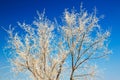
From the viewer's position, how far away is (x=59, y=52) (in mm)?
20672

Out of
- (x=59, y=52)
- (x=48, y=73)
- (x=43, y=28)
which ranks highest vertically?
(x=43, y=28)

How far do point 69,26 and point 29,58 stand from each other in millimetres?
3894

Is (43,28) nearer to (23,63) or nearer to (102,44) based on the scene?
(23,63)

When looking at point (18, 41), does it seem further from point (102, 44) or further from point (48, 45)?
point (102, 44)

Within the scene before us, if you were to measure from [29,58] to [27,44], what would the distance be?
107cm

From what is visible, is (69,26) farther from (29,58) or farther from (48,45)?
(29,58)

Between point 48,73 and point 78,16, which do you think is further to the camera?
point 78,16

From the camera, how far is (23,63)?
2041 cm

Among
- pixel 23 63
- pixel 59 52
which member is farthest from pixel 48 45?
pixel 23 63

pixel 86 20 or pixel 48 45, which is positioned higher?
pixel 86 20

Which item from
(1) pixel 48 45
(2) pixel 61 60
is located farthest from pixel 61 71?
(1) pixel 48 45

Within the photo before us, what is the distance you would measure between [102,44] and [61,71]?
12.4 ft

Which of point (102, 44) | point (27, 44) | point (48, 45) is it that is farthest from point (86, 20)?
point (27, 44)

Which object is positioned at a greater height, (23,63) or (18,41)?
(18,41)
